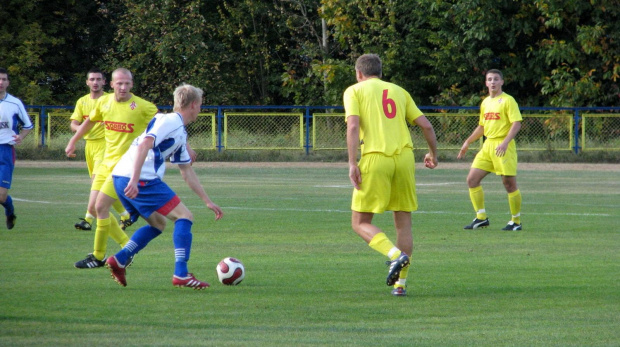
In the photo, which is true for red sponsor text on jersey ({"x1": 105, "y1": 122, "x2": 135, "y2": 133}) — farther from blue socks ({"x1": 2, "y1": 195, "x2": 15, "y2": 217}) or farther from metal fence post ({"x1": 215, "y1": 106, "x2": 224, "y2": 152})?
metal fence post ({"x1": 215, "y1": 106, "x2": 224, "y2": 152})

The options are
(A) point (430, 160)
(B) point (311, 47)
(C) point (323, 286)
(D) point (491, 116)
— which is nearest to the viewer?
(C) point (323, 286)

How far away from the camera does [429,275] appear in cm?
879

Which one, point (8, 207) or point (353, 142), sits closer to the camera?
point (353, 142)

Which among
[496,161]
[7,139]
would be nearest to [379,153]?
[496,161]

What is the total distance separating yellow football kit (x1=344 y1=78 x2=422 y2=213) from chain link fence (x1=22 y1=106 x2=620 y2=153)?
24580 mm

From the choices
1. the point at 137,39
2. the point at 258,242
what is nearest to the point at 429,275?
the point at 258,242

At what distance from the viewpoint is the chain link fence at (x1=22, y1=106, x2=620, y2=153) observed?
1270 inches

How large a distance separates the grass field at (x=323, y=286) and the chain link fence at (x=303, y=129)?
658 inches

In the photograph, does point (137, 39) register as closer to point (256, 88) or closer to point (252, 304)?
point (256, 88)

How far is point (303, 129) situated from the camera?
33000 millimetres

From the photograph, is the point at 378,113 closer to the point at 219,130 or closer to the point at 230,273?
the point at 230,273

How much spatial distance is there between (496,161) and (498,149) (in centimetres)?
38

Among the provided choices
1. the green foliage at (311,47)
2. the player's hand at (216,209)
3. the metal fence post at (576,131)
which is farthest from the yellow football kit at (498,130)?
the green foliage at (311,47)

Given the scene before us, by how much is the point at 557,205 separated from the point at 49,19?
104ft
